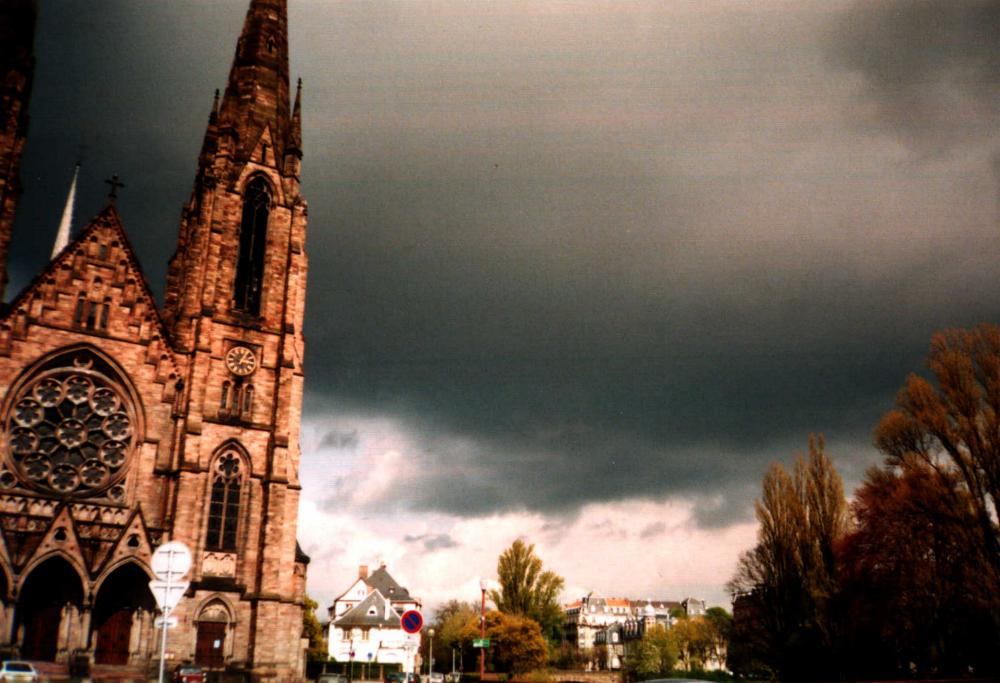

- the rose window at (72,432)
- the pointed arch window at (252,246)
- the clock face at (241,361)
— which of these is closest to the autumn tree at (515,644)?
the clock face at (241,361)

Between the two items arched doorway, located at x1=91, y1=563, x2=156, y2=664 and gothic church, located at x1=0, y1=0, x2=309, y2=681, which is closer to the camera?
gothic church, located at x1=0, y1=0, x2=309, y2=681

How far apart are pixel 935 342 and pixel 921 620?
11760mm

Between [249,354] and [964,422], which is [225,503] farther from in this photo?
[964,422]

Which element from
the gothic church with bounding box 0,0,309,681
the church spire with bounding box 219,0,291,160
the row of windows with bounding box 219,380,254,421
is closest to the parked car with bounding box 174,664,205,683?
the gothic church with bounding box 0,0,309,681

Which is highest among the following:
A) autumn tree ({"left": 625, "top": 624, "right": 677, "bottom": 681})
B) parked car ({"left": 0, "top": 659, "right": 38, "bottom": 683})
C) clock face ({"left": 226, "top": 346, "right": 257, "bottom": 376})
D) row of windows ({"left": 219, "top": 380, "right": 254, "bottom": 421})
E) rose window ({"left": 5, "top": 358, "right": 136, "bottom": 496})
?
clock face ({"left": 226, "top": 346, "right": 257, "bottom": 376})

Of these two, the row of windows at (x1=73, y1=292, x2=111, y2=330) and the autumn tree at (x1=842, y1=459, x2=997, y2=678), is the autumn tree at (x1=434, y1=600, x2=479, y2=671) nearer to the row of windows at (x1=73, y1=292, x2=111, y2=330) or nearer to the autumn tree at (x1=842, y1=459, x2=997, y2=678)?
the autumn tree at (x1=842, y1=459, x2=997, y2=678)

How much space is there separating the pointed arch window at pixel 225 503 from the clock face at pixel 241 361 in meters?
4.13

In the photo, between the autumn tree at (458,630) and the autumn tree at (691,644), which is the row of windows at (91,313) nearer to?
the autumn tree at (458,630)

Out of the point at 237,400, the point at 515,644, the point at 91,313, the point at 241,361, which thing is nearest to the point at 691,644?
the point at 515,644

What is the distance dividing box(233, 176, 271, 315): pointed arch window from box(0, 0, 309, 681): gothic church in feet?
0.25

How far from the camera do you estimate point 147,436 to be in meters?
35.2

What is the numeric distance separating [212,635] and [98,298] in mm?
15746

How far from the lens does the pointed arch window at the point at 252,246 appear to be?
134 ft

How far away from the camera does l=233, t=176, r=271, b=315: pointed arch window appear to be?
4084 cm
